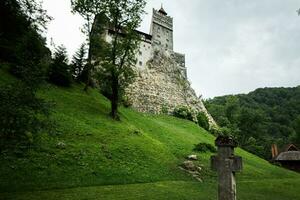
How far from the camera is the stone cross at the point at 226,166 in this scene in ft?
33.1

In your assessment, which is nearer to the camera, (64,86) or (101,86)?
(64,86)

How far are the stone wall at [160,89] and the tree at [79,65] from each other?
8691 mm

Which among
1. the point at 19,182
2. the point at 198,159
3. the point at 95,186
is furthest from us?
the point at 198,159

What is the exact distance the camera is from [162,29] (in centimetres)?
8762

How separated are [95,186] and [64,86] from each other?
26.5 meters

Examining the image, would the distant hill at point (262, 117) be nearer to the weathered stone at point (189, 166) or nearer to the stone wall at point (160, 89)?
the stone wall at point (160, 89)

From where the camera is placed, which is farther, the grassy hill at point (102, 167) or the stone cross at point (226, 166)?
the grassy hill at point (102, 167)

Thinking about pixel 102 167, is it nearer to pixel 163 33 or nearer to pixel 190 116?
pixel 190 116

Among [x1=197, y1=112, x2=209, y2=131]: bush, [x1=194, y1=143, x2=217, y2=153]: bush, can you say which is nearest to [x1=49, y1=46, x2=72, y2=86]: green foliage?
[x1=194, y1=143, x2=217, y2=153]: bush

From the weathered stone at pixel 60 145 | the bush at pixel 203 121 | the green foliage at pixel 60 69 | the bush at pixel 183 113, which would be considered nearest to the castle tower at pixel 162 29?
the bush at pixel 183 113

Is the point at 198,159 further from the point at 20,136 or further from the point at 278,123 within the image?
the point at 278,123

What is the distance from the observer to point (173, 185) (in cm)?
2231

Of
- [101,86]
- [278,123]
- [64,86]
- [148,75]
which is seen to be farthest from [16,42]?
[278,123]

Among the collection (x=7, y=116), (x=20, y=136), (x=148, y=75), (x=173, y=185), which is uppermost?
(x=148, y=75)
